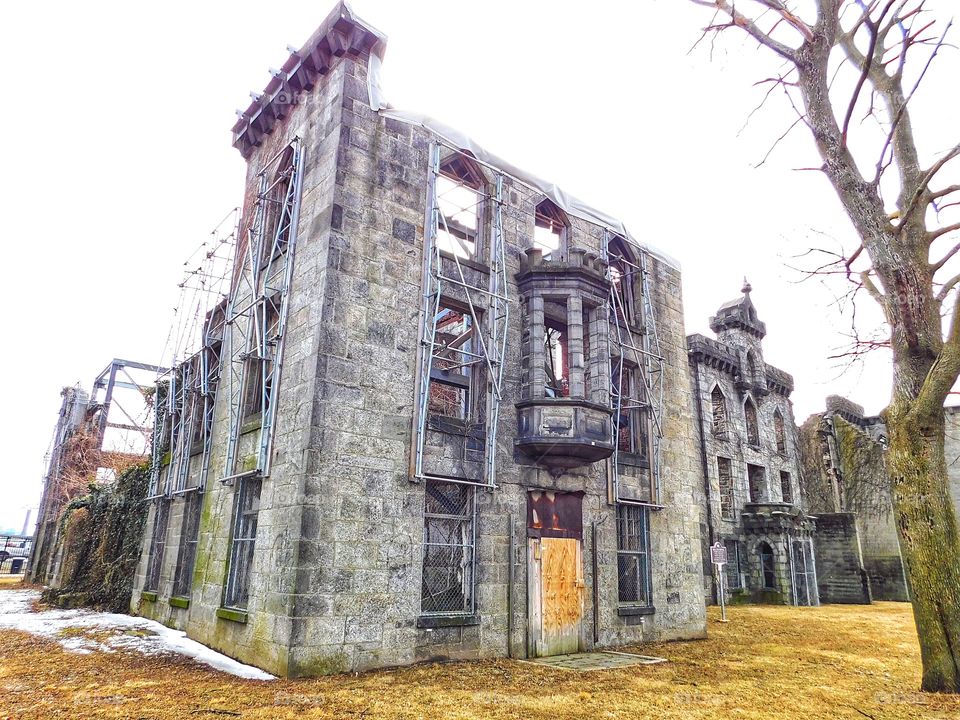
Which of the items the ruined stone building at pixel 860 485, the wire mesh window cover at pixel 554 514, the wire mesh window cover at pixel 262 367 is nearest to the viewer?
the wire mesh window cover at pixel 262 367

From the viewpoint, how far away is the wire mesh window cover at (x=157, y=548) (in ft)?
53.6

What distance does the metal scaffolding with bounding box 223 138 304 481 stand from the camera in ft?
37.9

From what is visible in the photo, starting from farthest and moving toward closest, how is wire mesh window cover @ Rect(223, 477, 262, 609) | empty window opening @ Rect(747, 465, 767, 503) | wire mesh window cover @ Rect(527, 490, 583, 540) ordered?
empty window opening @ Rect(747, 465, 767, 503), wire mesh window cover @ Rect(527, 490, 583, 540), wire mesh window cover @ Rect(223, 477, 262, 609)

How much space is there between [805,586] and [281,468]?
1011 inches

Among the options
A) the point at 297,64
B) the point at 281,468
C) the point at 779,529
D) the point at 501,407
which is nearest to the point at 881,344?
the point at 501,407

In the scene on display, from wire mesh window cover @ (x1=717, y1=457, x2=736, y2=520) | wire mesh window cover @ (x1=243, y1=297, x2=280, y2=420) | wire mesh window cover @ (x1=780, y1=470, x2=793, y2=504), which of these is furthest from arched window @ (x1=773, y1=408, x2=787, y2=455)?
wire mesh window cover @ (x1=243, y1=297, x2=280, y2=420)

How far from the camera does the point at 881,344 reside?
383 inches

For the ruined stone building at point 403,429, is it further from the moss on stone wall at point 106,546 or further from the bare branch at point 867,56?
the bare branch at point 867,56

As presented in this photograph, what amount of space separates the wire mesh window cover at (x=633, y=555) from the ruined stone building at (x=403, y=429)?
5 cm

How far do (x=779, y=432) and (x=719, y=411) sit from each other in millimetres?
5967

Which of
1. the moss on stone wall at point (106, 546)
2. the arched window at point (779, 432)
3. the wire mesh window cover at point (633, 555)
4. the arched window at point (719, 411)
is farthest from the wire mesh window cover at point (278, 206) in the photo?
the arched window at point (779, 432)

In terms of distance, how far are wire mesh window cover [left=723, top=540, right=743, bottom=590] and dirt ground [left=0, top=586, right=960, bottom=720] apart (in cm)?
1579

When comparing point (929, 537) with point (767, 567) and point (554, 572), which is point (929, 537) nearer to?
point (554, 572)

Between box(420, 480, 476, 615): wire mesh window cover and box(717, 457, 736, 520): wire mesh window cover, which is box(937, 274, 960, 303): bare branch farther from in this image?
box(717, 457, 736, 520): wire mesh window cover
